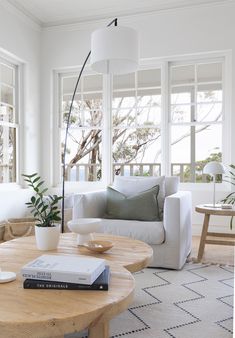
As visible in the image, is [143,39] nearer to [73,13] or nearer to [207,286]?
[73,13]

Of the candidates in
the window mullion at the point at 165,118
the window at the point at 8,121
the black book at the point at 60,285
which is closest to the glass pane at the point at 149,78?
the window mullion at the point at 165,118

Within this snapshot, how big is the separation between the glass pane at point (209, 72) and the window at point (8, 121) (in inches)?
98.9

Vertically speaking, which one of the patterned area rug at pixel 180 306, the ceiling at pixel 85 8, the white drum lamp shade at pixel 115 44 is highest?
the ceiling at pixel 85 8

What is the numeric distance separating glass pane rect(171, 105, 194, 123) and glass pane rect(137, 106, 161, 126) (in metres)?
0.19

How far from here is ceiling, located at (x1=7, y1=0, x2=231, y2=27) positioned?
170 inches

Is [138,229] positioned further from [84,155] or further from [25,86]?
[25,86]

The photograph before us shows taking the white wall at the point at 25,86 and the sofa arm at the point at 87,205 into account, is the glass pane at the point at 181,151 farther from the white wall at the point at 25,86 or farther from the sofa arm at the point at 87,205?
the white wall at the point at 25,86

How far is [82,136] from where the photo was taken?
4.98 meters

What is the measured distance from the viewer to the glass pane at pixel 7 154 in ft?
14.4

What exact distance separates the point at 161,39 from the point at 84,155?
6.28ft

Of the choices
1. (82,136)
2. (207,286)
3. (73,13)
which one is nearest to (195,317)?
(207,286)

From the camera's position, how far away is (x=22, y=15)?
4.51m

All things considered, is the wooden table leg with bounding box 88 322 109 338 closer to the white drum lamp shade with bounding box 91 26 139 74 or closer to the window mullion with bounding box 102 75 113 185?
the white drum lamp shade with bounding box 91 26 139 74

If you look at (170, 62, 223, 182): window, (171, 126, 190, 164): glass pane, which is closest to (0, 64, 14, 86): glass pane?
(170, 62, 223, 182): window
